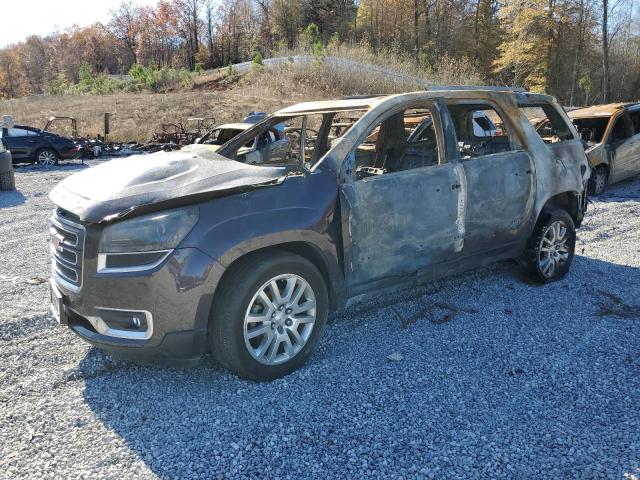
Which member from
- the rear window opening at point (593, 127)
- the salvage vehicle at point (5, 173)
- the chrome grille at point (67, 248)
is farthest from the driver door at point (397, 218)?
the salvage vehicle at point (5, 173)

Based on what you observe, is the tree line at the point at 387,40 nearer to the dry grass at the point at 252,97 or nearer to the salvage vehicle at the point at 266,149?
the dry grass at the point at 252,97

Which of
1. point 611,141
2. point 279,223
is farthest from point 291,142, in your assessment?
point 611,141

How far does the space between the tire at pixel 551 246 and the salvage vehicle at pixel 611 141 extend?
17.1 feet

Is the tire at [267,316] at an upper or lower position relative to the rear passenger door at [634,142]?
lower

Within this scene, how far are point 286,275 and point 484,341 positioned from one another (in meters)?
1.67

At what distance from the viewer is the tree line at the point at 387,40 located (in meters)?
37.7

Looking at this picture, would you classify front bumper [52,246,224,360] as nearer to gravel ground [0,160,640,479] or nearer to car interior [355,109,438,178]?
gravel ground [0,160,640,479]

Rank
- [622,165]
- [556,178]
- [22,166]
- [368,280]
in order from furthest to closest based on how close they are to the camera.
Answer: [22,166] < [622,165] < [556,178] < [368,280]

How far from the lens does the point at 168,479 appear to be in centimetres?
248

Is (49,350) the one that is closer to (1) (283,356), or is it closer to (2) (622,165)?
(1) (283,356)

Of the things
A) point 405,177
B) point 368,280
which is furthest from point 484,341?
point 405,177

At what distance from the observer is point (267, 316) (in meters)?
3.23

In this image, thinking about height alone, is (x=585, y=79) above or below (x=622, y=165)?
above

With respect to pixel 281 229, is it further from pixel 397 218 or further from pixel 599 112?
pixel 599 112
